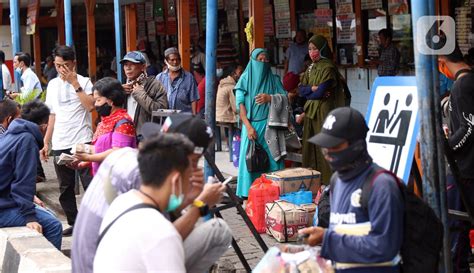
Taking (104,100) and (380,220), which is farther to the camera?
→ (104,100)

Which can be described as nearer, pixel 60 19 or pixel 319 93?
pixel 319 93

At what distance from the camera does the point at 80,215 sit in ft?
13.9

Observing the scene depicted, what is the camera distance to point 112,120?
256 inches

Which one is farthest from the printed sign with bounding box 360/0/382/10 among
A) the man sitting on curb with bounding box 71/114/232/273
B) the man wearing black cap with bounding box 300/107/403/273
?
the man wearing black cap with bounding box 300/107/403/273

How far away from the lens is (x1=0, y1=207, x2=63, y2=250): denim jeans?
6773mm

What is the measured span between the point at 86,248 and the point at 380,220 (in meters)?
1.37

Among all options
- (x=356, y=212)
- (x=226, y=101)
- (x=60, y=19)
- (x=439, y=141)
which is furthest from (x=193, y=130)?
(x=60, y=19)

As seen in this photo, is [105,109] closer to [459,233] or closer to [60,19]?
[459,233]

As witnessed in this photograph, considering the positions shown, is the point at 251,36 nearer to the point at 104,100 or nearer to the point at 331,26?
the point at 104,100

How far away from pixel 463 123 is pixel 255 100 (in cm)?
333

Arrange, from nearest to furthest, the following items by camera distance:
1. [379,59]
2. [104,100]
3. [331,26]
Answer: [104,100] < [379,59] < [331,26]

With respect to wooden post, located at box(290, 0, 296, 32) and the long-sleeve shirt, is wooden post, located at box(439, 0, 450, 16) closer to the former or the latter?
wooden post, located at box(290, 0, 296, 32)

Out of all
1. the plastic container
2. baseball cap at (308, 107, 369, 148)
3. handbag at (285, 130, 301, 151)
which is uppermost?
baseball cap at (308, 107, 369, 148)

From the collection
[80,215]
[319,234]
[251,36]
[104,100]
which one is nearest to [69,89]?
[251,36]
